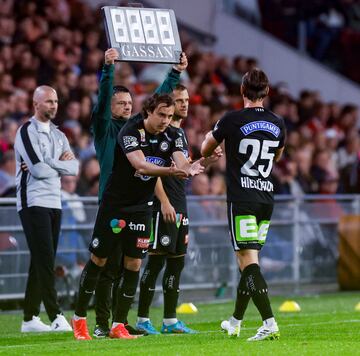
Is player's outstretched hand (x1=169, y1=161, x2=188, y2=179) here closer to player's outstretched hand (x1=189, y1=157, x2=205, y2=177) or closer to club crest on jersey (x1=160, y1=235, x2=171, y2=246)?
player's outstretched hand (x1=189, y1=157, x2=205, y2=177)

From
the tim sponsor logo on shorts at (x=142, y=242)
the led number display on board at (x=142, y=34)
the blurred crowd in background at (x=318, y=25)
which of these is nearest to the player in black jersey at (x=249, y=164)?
the tim sponsor logo on shorts at (x=142, y=242)

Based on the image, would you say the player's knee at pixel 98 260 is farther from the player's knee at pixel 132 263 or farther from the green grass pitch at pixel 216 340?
the green grass pitch at pixel 216 340

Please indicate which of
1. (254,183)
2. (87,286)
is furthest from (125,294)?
(254,183)

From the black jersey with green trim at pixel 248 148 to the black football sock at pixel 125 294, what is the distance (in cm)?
118

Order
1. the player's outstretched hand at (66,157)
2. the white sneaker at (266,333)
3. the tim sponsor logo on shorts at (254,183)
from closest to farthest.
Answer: the white sneaker at (266,333) < the tim sponsor logo on shorts at (254,183) < the player's outstretched hand at (66,157)

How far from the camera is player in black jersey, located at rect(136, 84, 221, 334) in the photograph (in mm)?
12273

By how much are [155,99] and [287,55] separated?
15.6 metres

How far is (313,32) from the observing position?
27500 millimetres

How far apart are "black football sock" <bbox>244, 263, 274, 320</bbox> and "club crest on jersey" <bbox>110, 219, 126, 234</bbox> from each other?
1.19 metres

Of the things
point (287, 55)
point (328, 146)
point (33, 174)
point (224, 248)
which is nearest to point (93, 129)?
point (33, 174)

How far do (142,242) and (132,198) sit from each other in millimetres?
404

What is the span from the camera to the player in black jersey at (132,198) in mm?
11359

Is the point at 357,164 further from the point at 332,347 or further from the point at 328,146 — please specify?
the point at 332,347

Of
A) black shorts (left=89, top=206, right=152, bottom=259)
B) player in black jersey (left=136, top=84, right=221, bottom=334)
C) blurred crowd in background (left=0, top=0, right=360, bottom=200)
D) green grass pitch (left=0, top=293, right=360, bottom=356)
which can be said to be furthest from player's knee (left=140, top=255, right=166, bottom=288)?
blurred crowd in background (left=0, top=0, right=360, bottom=200)
